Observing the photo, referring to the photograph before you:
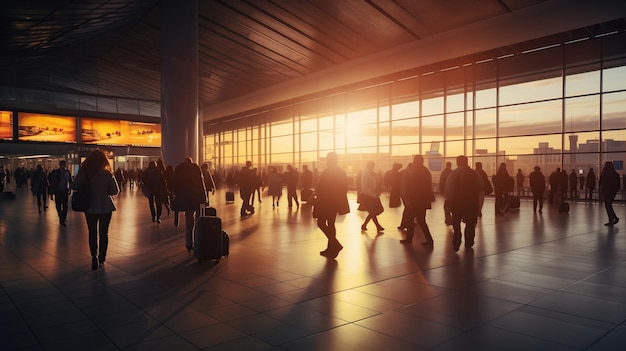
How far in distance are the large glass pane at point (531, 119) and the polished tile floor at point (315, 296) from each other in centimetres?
1404

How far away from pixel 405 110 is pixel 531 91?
7.25 metres

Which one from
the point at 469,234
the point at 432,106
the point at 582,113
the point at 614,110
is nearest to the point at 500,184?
the point at 469,234

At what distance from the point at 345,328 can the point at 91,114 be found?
32172 mm

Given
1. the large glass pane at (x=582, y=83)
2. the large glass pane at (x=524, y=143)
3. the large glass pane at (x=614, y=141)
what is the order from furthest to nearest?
the large glass pane at (x=524, y=143) → the large glass pane at (x=582, y=83) → the large glass pane at (x=614, y=141)

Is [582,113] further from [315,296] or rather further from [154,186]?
[315,296]

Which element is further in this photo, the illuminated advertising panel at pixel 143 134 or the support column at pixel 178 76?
the illuminated advertising panel at pixel 143 134

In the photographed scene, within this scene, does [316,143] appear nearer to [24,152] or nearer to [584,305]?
[24,152]

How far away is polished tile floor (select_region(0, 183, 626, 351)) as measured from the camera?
11.8ft

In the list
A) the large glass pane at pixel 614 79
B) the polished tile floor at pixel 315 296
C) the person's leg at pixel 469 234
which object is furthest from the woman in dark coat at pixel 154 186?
the large glass pane at pixel 614 79

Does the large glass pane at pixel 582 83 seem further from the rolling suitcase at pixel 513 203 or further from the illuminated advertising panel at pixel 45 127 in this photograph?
the illuminated advertising panel at pixel 45 127

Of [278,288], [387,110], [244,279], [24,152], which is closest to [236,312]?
[278,288]

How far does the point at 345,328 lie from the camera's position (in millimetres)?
3840

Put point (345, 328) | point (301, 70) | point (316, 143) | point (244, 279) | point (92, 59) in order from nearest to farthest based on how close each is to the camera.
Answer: point (345, 328) → point (244, 279) → point (301, 70) → point (92, 59) → point (316, 143)

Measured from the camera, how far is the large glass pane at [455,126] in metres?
24.6
